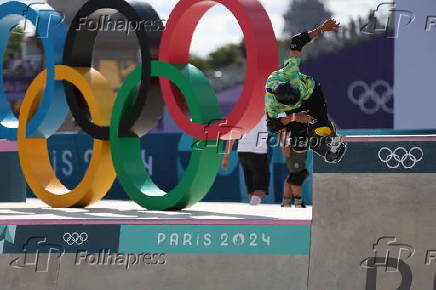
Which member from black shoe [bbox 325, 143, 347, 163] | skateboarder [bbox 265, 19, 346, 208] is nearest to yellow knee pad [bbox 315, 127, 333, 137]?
skateboarder [bbox 265, 19, 346, 208]

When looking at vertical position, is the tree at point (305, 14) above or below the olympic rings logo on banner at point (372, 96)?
above

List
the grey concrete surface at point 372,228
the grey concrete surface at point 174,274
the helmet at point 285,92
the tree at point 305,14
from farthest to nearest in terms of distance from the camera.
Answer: the tree at point 305,14, the helmet at point 285,92, the grey concrete surface at point 174,274, the grey concrete surface at point 372,228

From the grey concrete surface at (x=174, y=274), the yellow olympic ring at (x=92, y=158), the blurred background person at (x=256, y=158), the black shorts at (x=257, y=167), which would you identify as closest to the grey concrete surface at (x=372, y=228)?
the grey concrete surface at (x=174, y=274)

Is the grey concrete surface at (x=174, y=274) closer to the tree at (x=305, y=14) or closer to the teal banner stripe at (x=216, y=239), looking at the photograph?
the teal banner stripe at (x=216, y=239)

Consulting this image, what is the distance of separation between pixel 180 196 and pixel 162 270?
2633 millimetres

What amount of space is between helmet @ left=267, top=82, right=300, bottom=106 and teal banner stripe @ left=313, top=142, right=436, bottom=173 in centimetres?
220

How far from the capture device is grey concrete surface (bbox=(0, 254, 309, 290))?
12367 mm

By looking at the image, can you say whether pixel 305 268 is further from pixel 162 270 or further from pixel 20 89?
pixel 20 89

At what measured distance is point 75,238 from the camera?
1302cm

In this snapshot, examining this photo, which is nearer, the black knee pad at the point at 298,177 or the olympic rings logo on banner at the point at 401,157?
the olympic rings logo on banner at the point at 401,157

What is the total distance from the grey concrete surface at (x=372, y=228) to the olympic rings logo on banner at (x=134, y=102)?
2774mm

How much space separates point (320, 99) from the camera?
1449 centimetres

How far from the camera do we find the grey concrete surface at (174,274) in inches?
487

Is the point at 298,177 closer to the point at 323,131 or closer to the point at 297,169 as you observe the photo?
the point at 297,169
